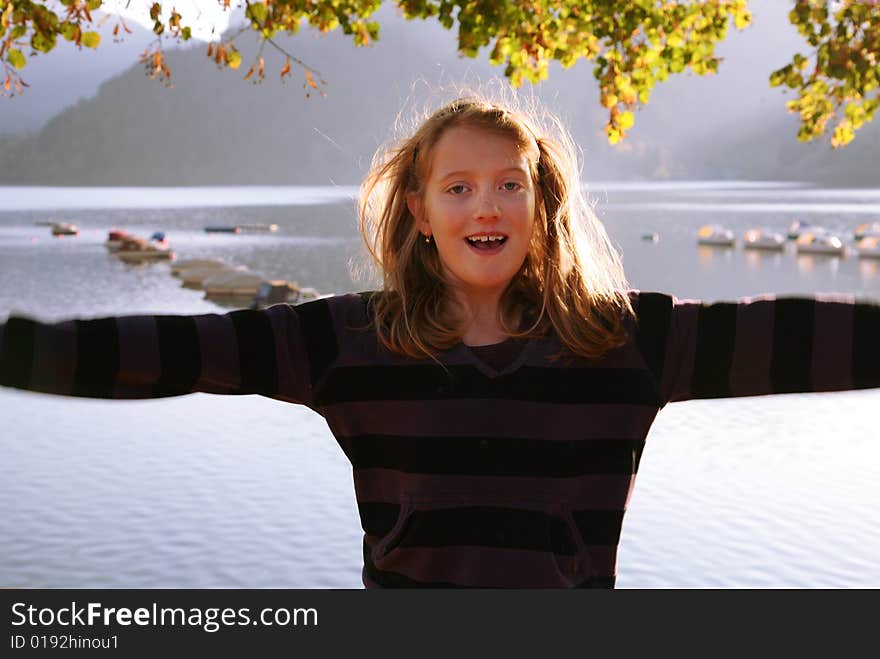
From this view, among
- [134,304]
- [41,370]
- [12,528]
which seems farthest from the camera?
[134,304]

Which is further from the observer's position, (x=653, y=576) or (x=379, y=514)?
(x=653, y=576)

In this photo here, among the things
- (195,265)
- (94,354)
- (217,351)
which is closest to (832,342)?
(217,351)

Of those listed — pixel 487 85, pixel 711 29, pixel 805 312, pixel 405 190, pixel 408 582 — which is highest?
pixel 711 29

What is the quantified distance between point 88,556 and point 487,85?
10815mm

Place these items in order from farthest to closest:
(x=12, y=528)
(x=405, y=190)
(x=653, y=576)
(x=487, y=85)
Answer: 1. (x=12, y=528)
2. (x=653, y=576)
3. (x=487, y=85)
4. (x=405, y=190)

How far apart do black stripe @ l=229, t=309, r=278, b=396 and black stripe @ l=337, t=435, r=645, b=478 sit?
1.00ft

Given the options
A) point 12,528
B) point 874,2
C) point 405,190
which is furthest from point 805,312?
point 12,528

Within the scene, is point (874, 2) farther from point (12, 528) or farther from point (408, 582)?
point (12, 528)

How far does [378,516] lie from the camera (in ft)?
8.91

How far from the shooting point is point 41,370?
2516 millimetres

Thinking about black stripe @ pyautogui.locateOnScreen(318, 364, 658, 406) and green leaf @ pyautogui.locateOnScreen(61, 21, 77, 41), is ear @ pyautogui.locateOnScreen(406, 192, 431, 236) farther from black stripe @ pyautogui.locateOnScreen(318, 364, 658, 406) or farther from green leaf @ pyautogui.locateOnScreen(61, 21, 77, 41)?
green leaf @ pyautogui.locateOnScreen(61, 21, 77, 41)

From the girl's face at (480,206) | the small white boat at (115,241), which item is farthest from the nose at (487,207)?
the small white boat at (115,241)

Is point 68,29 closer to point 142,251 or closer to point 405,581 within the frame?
point 405,581

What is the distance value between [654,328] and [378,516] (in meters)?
0.77
